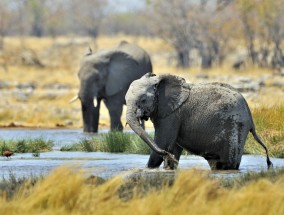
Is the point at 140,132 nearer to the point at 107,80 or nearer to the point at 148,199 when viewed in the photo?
the point at 148,199

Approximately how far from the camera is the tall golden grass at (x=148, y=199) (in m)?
8.89

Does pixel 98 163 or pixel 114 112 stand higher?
pixel 98 163

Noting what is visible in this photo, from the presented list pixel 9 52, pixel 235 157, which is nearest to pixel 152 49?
pixel 9 52

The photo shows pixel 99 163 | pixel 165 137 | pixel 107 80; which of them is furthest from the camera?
pixel 107 80

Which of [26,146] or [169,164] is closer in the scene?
[169,164]

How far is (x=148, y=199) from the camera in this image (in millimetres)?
9070

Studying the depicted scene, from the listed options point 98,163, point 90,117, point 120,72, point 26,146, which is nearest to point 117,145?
point 26,146

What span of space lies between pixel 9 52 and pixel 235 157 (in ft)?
134

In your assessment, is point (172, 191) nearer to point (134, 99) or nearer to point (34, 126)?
point (134, 99)

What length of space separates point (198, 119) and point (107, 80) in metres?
13.3

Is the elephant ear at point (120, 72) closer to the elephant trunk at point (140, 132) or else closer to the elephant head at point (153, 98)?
the elephant head at point (153, 98)

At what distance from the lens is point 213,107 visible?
48.5ft

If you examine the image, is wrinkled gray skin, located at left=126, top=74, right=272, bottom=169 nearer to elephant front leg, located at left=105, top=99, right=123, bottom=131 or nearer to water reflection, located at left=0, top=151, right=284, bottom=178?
water reflection, located at left=0, top=151, right=284, bottom=178

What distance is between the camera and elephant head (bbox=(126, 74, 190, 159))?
46.6ft
